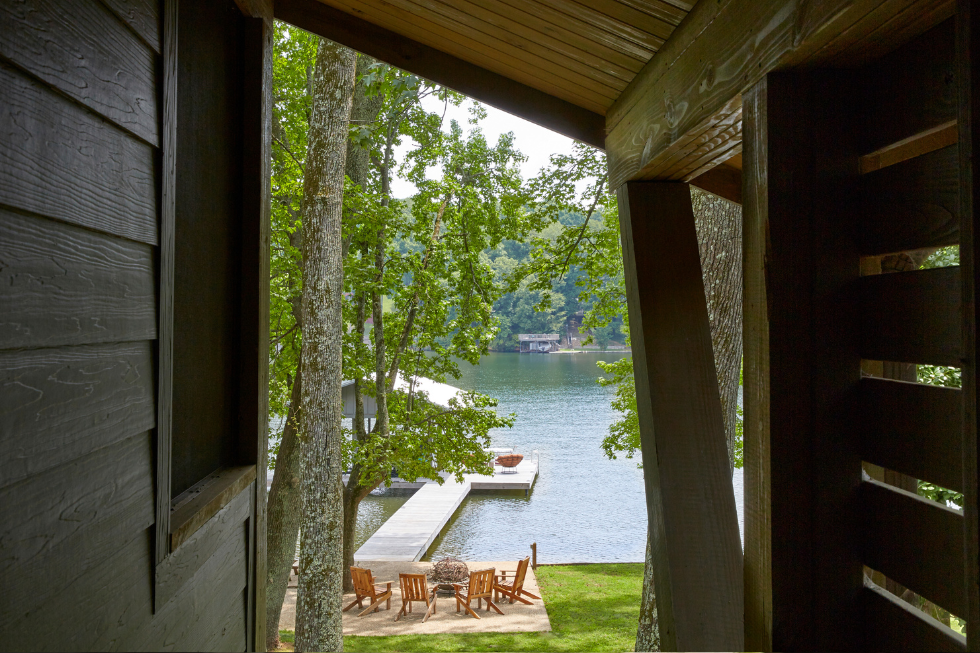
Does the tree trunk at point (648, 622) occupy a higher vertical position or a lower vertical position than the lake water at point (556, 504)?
higher

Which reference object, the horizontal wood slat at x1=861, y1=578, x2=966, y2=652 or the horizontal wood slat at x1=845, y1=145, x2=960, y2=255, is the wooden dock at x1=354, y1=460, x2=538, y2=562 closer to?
the horizontal wood slat at x1=861, y1=578, x2=966, y2=652

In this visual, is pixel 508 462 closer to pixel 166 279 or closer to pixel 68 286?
pixel 166 279

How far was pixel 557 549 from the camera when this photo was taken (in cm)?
1606

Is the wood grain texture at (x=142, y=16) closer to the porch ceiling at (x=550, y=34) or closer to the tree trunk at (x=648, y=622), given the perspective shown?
the porch ceiling at (x=550, y=34)

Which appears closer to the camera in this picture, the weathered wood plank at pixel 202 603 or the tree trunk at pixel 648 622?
the weathered wood plank at pixel 202 603

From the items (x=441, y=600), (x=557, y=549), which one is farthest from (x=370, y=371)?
(x=557, y=549)

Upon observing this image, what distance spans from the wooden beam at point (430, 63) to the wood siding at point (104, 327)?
0.61m

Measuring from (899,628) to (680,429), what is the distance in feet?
2.87

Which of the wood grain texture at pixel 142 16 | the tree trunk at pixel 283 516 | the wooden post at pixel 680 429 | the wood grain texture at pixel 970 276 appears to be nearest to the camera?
the wood grain texture at pixel 970 276

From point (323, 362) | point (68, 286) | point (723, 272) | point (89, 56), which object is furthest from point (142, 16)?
point (323, 362)

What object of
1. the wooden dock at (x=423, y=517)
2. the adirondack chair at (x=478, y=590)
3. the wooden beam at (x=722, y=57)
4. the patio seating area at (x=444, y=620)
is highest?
the wooden beam at (x=722, y=57)

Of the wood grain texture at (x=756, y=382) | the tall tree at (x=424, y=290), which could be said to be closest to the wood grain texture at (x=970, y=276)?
the wood grain texture at (x=756, y=382)

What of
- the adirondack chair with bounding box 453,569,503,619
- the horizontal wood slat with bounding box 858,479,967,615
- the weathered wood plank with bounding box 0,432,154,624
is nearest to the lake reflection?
the adirondack chair with bounding box 453,569,503,619

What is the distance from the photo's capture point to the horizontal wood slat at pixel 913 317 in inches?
41.4
